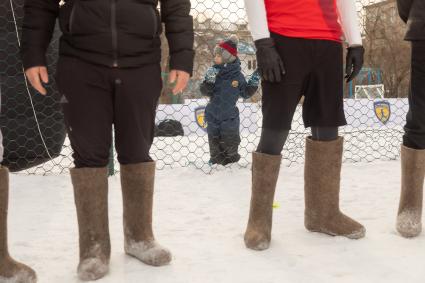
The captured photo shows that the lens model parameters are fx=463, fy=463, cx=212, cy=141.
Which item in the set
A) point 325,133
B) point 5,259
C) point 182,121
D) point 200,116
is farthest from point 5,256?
point 182,121

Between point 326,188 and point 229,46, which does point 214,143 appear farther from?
point 326,188

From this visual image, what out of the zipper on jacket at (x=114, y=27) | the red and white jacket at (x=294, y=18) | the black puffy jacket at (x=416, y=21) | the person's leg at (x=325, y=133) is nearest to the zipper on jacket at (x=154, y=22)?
the zipper on jacket at (x=114, y=27)

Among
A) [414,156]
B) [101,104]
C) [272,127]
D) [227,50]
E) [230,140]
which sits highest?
[227,50]

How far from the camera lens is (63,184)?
7.99ft

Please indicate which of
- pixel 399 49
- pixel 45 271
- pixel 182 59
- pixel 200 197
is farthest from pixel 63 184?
pixel 399 49

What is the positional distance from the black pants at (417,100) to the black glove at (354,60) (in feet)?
0.52

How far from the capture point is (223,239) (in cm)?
150

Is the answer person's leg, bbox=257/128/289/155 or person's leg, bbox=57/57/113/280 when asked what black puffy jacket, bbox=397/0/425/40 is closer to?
person's leg, bbox=257/128/289/155

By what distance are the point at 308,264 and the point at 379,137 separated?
3110 millimetres

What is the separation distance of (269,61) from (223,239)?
592 millimetres

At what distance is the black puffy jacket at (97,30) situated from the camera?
3.68 ft

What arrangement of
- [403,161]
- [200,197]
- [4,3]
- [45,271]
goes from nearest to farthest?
[45,271] → [403,161] → [4,3] → [200,197]

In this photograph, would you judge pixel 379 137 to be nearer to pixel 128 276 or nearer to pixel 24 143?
pixel 24 143

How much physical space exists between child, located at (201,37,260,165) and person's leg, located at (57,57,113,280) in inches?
75.0
